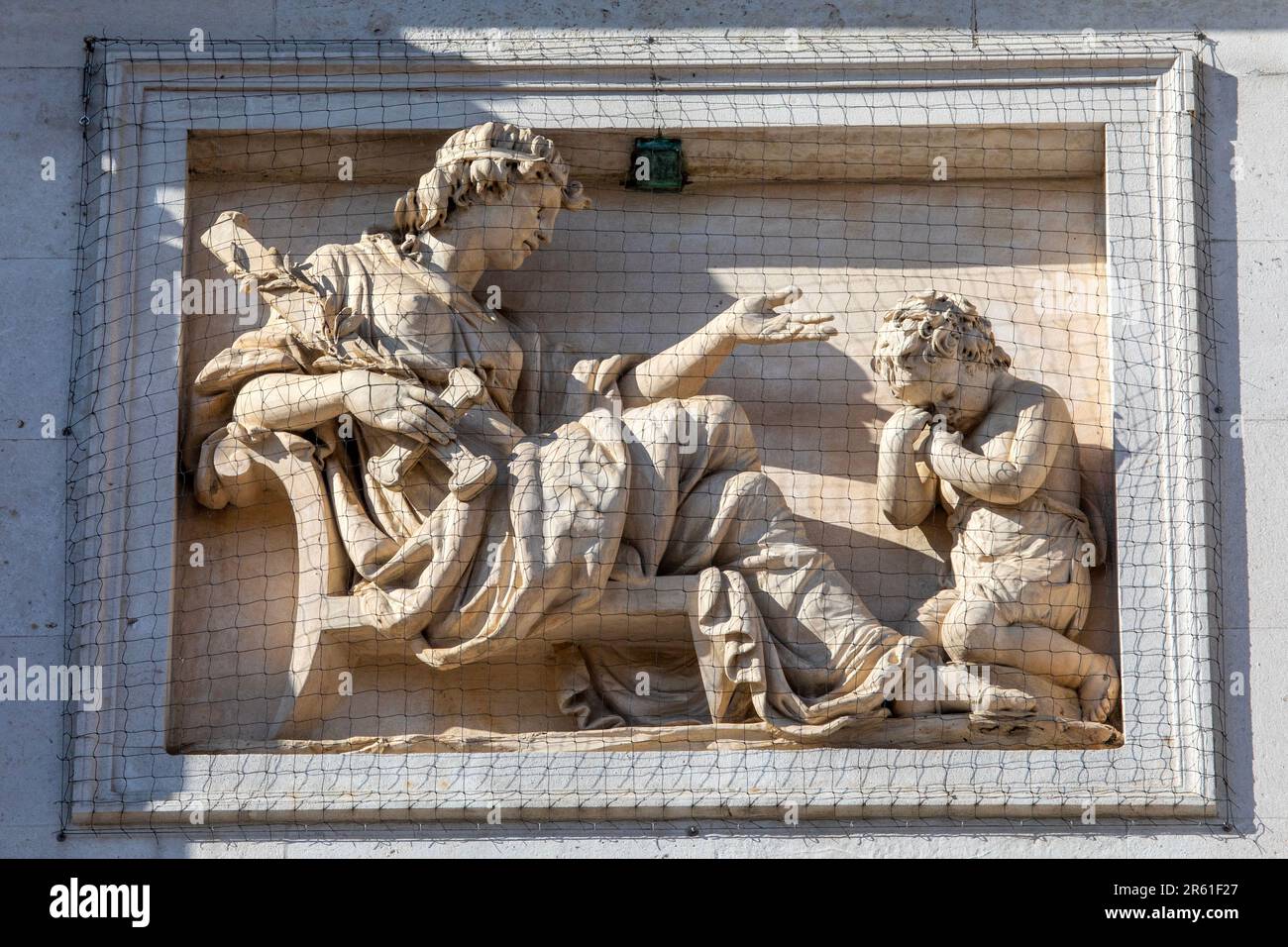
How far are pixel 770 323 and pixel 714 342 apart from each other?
160mm

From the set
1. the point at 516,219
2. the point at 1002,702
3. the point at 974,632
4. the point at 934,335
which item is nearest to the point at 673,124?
the point at 516,219

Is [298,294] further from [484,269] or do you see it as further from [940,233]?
[940,233]

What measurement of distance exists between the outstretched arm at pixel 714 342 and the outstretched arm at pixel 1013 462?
0.44 m

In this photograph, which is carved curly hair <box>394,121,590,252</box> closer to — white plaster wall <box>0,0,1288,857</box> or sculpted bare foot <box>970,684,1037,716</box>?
white plaster wall <box>0,0,1288,857</box>

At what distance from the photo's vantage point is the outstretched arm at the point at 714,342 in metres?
7.24

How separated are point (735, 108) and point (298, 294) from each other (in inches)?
50.4

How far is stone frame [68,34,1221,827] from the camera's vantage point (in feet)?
22.6

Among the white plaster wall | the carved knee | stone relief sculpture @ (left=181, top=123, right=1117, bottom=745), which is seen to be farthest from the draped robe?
the white plaster wall

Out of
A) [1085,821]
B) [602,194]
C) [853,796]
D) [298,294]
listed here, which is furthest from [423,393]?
[1085,821]

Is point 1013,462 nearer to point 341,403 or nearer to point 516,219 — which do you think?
point 516,219

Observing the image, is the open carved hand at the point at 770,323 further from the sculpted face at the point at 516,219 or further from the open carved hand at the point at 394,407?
the open carved hand at the point at 394,407

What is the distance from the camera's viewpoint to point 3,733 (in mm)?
6941

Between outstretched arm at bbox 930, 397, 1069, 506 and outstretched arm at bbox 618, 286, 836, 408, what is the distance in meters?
0.44

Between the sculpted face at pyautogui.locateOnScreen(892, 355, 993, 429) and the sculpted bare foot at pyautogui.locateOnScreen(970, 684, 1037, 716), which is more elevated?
the sculpted face at pyautogui.locateOnScreen(892, 355, 993, 429)
